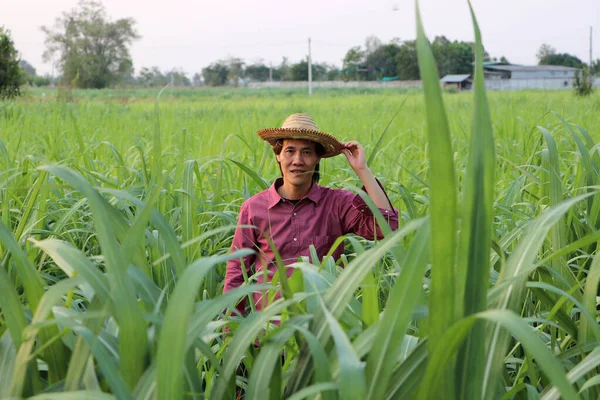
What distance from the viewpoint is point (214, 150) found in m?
3.70

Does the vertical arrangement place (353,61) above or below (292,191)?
above

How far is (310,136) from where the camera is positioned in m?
1.79

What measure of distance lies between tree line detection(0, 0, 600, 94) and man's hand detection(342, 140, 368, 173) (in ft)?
105

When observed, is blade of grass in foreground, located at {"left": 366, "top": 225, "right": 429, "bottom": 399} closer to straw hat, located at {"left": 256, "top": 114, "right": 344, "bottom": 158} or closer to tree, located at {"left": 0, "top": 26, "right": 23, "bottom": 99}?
straw hat, located at {"left": 256, "top": 114, "right": 344, "bottom": 158}

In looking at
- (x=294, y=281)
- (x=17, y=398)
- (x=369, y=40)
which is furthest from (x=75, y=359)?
(x=369, y=40)

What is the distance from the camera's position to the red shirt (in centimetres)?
181

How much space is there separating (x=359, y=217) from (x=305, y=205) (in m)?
0.15

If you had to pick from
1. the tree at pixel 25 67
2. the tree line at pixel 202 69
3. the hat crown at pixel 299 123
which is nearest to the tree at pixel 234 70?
the tree line at pixel 202 69

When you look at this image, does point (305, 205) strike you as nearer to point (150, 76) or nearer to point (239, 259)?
point (239, 259)

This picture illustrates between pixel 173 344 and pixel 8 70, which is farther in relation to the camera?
pixel 8 70

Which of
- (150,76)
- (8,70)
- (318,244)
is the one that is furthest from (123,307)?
(150,76)

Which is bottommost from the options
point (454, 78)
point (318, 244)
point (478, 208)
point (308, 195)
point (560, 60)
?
point (318, 244)

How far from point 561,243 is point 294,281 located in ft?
2.47

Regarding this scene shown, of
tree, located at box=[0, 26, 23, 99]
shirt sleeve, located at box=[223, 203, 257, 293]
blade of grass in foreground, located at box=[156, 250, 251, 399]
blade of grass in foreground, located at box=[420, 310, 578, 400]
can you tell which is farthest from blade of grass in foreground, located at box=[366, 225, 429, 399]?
tree, located at box=[0, 26, 23, 99]
